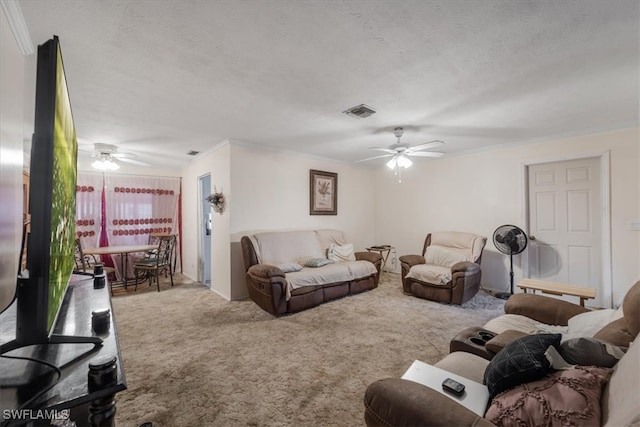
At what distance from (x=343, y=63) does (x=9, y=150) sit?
6.86ft

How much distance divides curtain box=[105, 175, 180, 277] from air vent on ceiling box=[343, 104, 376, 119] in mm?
4544

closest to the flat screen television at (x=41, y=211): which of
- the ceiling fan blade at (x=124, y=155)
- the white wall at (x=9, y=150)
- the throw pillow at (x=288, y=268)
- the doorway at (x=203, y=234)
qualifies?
the white wall at (x=9, y=150)

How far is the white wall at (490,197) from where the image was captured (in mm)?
3316

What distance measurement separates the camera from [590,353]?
105cm

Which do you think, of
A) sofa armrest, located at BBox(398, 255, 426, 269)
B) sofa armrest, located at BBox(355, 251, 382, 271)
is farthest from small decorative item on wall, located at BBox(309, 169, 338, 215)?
sofa armrest, located at BBox(398, 255, 426, 269)

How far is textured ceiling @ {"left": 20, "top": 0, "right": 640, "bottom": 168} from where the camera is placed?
1489 mm

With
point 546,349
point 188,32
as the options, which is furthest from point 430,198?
point 188,32

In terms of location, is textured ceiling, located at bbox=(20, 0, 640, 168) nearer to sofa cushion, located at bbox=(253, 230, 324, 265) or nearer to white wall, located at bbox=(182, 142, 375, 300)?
white wall, located at bbox=(182, 142, 375, 300)

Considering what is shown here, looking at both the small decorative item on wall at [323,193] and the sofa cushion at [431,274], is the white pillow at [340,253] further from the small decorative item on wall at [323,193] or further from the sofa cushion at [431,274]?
the sofa cushion at [431,274]

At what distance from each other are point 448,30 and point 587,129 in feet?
10.6

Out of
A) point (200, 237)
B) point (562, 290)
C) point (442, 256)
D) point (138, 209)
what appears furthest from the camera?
point (138, 209)

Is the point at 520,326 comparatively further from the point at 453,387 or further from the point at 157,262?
the point at 157,262

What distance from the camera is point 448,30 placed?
1.63 meters

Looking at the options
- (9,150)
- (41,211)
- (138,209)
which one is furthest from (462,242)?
(138,209)
